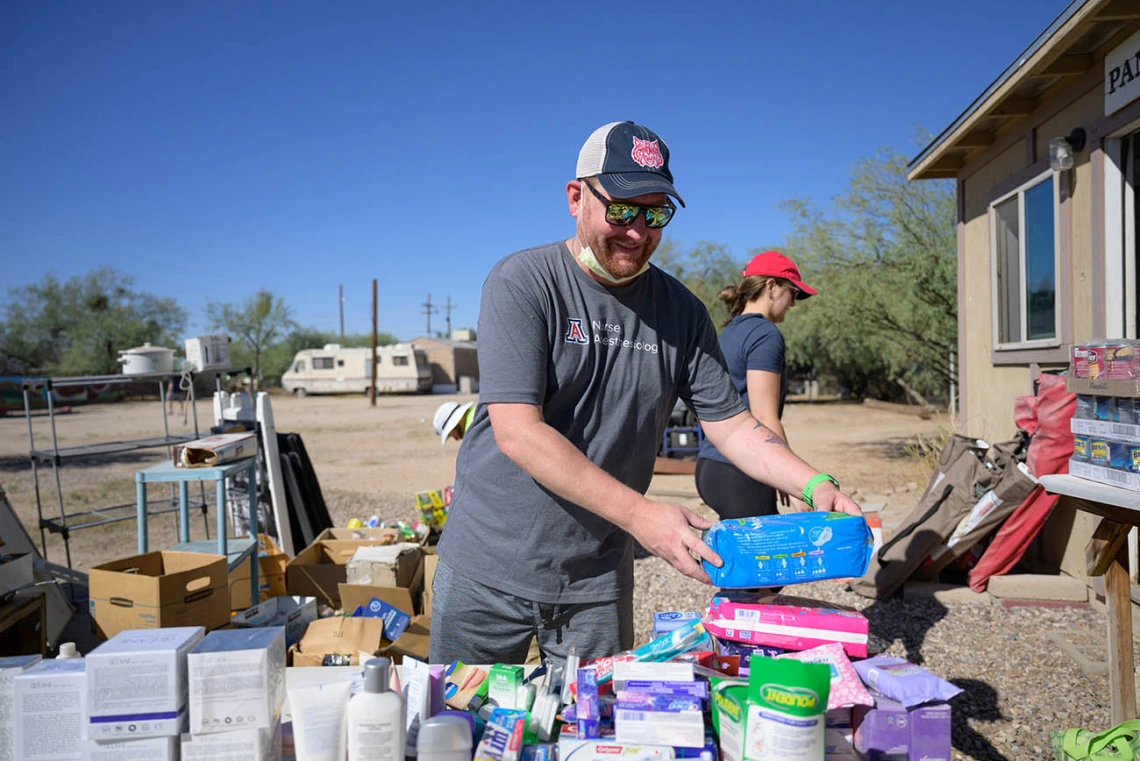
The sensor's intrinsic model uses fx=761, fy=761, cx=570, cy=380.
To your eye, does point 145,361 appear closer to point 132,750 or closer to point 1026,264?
point 132,750

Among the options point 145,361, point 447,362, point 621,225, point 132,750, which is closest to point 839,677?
point 621,225

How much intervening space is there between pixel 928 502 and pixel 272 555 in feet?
15.9

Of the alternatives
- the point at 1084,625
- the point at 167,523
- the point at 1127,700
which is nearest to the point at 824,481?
the point at 1127,700

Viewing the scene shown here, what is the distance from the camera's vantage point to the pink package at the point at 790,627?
5.70 ft

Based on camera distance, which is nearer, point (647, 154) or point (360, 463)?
point (647, 154)

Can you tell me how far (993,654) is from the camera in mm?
4422

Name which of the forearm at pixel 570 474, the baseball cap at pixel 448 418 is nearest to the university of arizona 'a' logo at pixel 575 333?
the forearm at pixel 570 474

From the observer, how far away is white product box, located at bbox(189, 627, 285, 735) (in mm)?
1440

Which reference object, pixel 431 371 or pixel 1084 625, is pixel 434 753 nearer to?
pixel 1084 625

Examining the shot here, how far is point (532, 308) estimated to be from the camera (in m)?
1.96

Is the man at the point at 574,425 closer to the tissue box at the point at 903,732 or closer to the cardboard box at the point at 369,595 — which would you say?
the tissue box at the point at 903,732

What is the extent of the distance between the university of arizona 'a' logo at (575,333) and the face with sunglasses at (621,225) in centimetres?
17

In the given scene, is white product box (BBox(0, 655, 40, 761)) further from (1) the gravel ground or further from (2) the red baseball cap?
(1) the gravel ground

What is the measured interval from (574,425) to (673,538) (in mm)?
496
